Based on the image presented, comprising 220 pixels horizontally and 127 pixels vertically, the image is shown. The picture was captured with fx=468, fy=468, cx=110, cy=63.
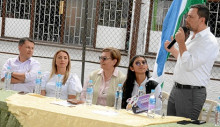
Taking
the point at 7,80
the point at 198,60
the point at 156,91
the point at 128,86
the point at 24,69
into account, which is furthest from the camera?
the point at 24,69

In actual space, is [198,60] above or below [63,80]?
above

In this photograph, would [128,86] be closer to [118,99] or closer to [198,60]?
[118,99]

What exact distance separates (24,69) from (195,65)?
2.24m

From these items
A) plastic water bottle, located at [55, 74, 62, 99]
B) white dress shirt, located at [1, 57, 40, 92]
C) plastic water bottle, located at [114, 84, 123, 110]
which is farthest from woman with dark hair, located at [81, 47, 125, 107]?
white dress shirt, located at [1, 57, 40, 92]

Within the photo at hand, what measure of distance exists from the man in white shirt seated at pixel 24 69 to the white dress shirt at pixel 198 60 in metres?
1.87

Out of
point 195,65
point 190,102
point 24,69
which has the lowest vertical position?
point 190,102

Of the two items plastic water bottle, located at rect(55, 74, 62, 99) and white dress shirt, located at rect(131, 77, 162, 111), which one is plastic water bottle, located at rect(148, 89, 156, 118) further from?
plastic water bottle, located at rect(55, 74, 62, 99)

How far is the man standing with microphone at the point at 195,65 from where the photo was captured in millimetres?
4184

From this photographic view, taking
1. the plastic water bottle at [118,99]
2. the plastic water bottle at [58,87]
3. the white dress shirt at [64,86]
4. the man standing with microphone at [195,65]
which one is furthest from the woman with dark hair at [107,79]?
the man standing with microphone at [195,65]

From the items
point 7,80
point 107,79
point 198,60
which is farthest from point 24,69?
point 198,60

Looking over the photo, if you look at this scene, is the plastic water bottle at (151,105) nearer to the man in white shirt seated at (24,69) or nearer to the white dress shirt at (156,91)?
the white dress shirt at (156,91)

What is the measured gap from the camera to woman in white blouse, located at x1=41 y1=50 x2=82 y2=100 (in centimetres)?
496

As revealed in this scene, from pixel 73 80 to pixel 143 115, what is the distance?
1.32 metres

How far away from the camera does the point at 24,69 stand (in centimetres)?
553
